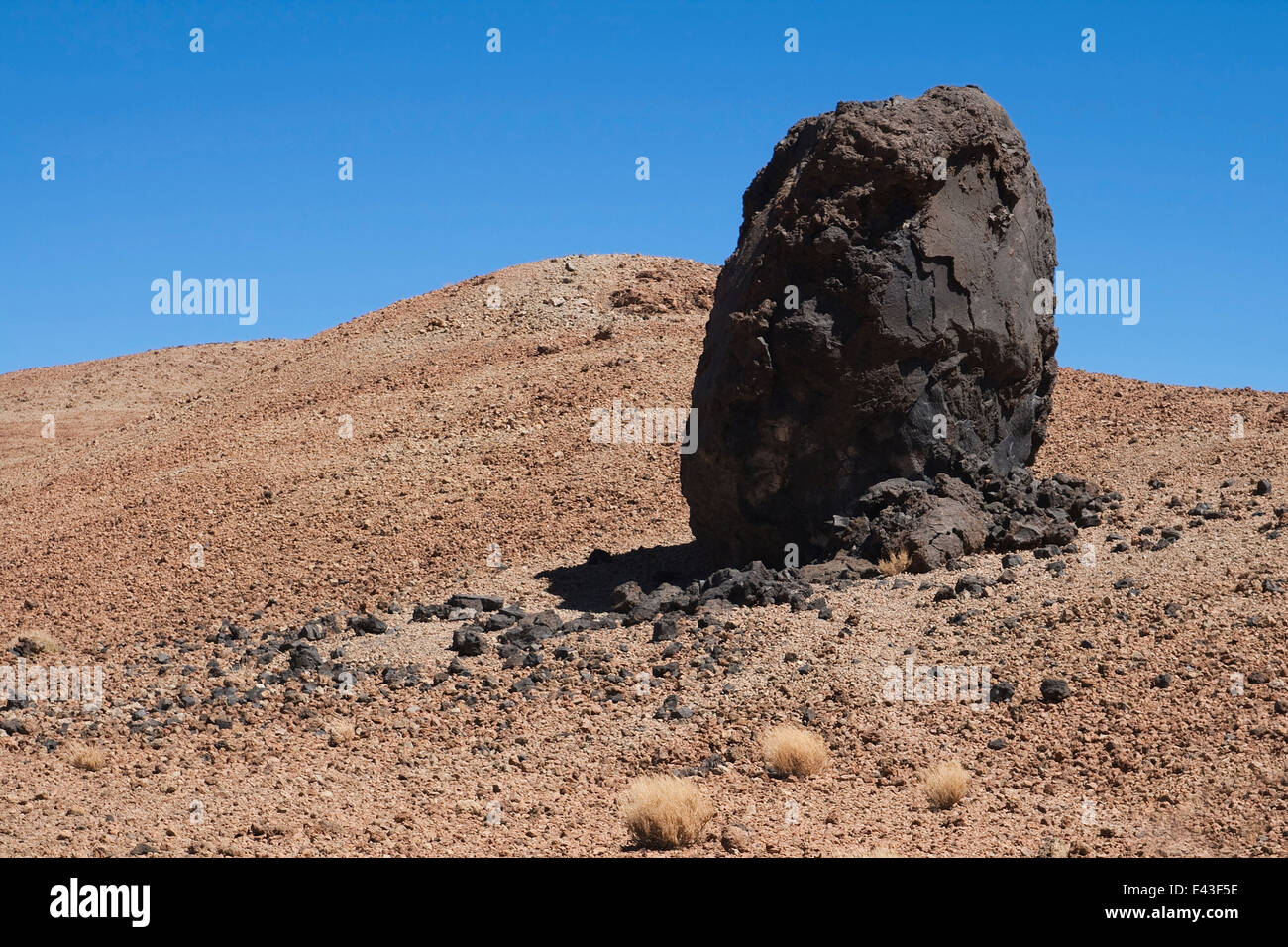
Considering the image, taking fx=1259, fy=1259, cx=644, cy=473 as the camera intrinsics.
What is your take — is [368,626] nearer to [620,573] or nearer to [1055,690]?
[620,573]

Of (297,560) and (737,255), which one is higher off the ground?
(737,255)

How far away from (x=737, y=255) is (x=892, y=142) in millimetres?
2280

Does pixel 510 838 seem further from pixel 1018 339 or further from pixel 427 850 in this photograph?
pixel 1018 339

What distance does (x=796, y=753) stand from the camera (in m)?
8.83

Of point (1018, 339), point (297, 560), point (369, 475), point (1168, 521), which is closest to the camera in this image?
point (1168, 521)

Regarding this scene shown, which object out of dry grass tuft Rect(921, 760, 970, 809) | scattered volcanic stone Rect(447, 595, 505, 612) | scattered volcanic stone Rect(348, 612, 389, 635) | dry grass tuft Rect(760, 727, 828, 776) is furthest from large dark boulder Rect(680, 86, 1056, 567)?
dry grass tuft Rect(921, 760, 970, 809)

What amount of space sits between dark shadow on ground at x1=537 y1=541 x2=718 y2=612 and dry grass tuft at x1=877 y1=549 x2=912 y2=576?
2.67m

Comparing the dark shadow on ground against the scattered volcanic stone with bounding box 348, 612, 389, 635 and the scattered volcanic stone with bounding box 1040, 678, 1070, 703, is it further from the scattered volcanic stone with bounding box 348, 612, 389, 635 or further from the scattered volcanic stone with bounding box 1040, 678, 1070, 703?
the scattered volcanic stone with bounding box 1040, 678, 1070, 703

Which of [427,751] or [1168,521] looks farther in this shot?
[1168,521]

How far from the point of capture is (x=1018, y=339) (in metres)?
13.2

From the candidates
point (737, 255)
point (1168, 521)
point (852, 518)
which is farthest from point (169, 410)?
point (1168, 521)

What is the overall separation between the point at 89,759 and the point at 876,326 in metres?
7.98

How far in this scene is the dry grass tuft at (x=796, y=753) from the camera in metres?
8.81

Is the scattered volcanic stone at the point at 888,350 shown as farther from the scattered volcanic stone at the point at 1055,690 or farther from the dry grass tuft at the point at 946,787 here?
the dry grass tuft at the point at 946,787
